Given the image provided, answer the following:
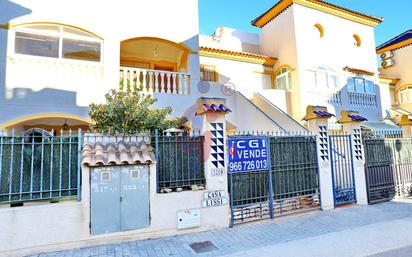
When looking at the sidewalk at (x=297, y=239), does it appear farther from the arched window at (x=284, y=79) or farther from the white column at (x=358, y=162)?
the arched window at (x=284, y=79)

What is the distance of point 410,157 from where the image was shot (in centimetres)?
1027

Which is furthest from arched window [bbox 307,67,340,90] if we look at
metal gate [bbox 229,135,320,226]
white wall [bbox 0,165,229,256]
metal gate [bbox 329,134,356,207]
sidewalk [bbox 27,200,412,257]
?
white wall [bbox 0,165,229,256]

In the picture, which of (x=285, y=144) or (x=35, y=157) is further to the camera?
(x=285, y=144)

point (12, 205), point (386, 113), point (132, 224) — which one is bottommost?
point (132, 224)

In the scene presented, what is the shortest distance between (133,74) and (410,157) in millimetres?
12058

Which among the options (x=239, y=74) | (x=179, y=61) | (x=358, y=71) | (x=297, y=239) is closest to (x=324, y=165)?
(x=297, y=239)

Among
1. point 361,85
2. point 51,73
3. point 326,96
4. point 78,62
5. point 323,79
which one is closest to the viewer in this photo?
point 51,73

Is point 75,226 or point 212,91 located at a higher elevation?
point 212,91

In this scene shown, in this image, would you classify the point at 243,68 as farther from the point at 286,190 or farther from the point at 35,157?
the point at 35,157

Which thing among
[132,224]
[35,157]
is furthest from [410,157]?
[35,157]

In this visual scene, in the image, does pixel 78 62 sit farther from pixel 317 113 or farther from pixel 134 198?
pixel 317 113

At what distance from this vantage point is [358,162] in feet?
28.9

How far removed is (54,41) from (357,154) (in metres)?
12.3

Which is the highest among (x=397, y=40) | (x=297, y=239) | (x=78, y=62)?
(x=397, y=40)
